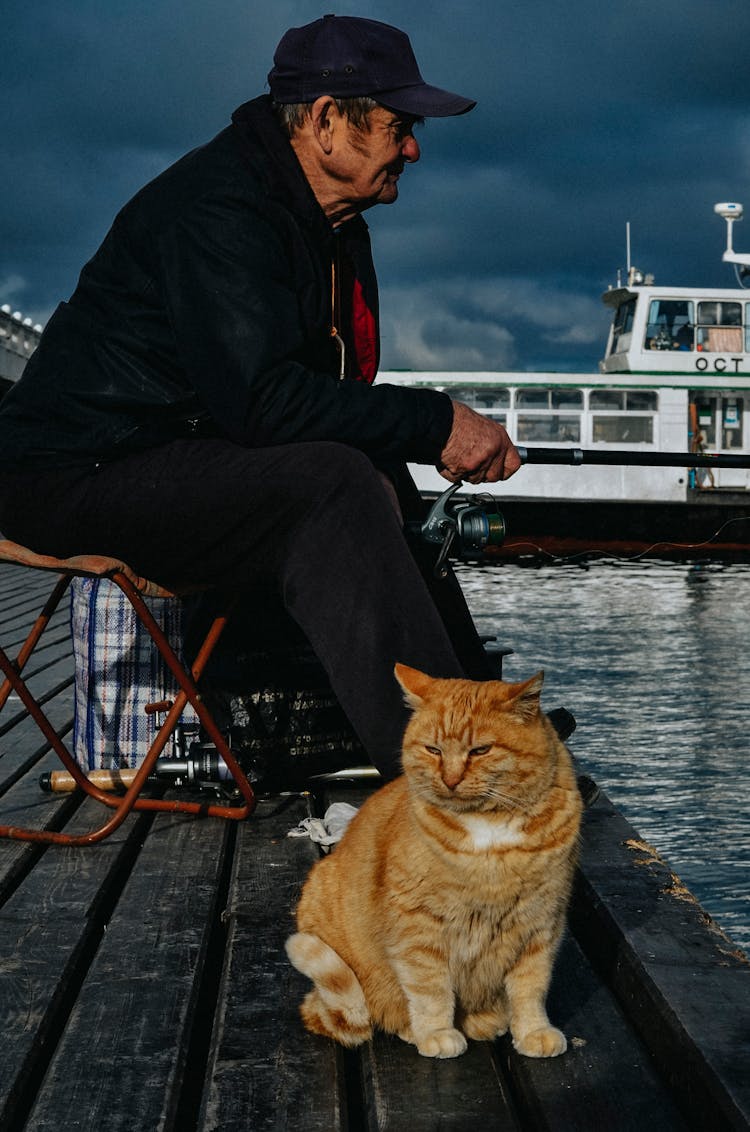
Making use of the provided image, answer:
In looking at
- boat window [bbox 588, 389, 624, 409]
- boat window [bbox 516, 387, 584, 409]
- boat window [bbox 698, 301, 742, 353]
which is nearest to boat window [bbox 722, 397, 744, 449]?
boat window [bbox 698, 301, 742, 353]

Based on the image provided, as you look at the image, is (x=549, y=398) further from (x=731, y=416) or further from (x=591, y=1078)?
(x=591, y=1078)

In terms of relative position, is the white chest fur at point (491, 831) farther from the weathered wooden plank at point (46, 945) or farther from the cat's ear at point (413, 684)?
the weathered wooden plank at point (46, 945)

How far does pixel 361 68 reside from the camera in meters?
2.22

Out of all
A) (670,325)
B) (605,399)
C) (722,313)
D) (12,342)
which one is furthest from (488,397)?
(12,342)

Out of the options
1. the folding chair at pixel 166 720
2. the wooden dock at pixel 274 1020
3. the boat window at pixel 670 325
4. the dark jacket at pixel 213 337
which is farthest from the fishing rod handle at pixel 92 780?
the boat window at pixel 670 325

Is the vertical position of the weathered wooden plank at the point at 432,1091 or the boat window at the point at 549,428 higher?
the boat window at the point at 549,428

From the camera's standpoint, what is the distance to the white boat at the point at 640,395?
20172mm

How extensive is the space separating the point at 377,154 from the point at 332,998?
4.84ft

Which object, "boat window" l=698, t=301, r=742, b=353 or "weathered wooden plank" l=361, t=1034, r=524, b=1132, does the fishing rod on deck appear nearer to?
"weathered wooden plank" l=361, t=1034, r=524, b=1132

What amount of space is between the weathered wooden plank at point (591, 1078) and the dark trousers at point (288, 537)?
1.63 feet

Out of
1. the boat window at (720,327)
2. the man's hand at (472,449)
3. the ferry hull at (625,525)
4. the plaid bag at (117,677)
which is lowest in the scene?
the ferry hull at (625,525)

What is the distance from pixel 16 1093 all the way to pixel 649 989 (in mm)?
790

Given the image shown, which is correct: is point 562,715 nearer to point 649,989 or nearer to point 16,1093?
point 649,989

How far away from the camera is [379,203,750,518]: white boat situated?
2017 centimetres
